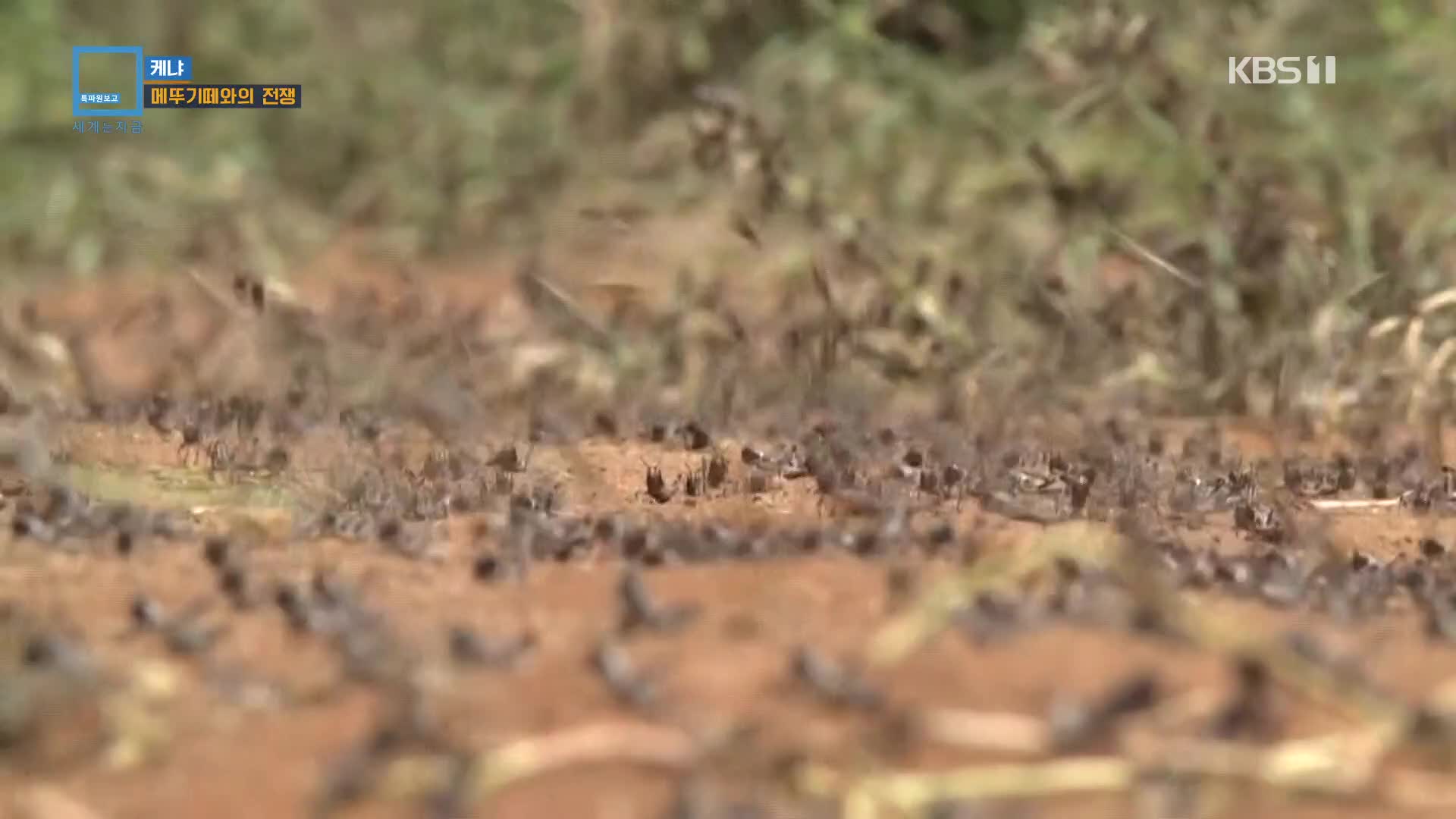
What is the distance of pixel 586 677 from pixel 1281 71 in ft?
11.3

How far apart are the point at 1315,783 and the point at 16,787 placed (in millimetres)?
1047

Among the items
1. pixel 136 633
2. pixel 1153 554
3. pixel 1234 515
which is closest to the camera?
pixel 136 633

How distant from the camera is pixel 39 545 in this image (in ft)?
7.88

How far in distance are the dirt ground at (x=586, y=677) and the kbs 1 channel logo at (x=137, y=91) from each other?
3947 mm

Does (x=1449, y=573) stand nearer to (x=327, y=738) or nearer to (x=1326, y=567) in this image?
(x=1326, y=567)

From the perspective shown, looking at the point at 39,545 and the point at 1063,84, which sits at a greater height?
the point at 1063,84

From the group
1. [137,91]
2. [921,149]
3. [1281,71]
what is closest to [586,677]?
[921,149]

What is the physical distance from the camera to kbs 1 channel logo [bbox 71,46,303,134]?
6199 millimetres

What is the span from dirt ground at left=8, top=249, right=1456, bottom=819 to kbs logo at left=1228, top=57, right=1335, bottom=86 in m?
2.12

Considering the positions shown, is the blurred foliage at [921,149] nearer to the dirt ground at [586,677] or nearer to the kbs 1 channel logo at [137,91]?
the kbs 1 channel logo at [137,91]

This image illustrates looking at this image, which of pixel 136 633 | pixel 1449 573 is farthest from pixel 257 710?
pixel 1449 573

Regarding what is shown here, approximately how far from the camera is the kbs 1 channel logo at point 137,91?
244 inches

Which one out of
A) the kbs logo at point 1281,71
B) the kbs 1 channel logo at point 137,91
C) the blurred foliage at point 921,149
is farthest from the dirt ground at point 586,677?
the kbs 1 channel logo at point 137,91

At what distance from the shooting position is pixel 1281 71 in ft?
14.8
